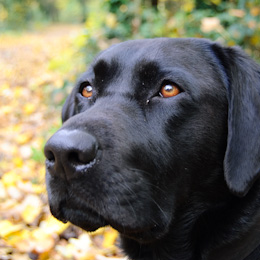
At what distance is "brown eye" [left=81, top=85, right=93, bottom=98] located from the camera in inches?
108

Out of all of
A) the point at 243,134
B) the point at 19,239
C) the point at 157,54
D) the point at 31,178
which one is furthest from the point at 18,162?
the point at 243,134

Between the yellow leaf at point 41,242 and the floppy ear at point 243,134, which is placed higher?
the floppy ear at point 243,134

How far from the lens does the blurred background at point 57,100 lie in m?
3.16

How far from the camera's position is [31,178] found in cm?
460

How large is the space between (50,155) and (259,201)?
1.41m

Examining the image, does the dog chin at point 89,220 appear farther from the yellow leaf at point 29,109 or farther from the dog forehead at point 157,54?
the yellow leaf at point 29,109

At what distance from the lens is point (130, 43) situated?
107 inches

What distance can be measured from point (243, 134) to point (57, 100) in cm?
500

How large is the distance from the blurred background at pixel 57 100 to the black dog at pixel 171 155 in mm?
979

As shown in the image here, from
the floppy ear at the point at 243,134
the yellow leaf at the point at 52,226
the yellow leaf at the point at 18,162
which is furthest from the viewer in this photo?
the yellow leaf at the point at 18,162

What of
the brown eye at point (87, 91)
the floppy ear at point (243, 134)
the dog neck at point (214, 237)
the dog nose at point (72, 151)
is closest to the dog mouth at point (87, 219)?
the dog nose at point (72, 151)

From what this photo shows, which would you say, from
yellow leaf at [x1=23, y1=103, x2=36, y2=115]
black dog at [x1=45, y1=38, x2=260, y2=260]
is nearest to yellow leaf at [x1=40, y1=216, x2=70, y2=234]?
black dog at [x1=45, y1=38, x2=260, y2=260]

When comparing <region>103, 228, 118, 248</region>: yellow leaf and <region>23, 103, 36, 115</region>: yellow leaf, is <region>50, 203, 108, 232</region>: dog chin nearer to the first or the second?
<region>103, 228, 118, 248</region>: yellow leaf

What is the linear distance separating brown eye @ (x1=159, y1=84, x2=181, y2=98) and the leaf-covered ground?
5.03 feet
